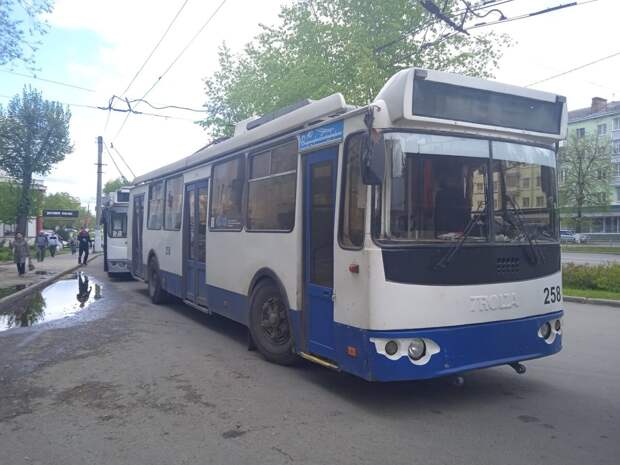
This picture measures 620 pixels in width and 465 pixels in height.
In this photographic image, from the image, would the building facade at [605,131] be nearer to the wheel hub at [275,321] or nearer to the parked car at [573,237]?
the parked car at [573,237]

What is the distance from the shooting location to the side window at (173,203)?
10.8 meters

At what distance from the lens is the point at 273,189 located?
702 cm

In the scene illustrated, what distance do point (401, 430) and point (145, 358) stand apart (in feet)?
13.3

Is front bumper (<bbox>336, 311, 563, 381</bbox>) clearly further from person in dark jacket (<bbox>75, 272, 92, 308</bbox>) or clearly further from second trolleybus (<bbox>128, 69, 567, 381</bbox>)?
person in dark jacket (<bbox>75, 272, 92, 308</bbox>)

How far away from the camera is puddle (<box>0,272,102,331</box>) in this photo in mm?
10906

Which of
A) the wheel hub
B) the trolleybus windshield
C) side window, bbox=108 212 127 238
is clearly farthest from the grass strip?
side window, bbox=108 212 127 238

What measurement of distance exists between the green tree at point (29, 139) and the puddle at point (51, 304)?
22357 mm

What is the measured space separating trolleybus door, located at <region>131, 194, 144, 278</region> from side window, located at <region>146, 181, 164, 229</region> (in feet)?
3.30

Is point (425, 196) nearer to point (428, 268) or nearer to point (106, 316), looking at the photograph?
point (428, 268)

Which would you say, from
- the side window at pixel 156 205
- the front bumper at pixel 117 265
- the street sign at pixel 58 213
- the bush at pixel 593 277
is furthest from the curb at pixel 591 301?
the street sign at pixel 58 213

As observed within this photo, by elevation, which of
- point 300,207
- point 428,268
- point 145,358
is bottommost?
point 145,358

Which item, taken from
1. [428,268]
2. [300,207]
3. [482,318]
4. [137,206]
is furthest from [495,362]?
[137,206]

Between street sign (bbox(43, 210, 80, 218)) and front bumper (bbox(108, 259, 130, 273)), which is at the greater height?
street sign (bbox(43, 210, 80, 218))

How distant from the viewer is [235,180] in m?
8.18
